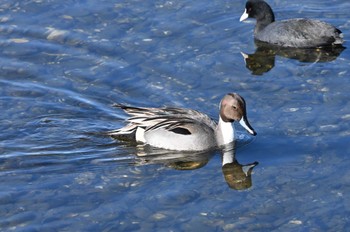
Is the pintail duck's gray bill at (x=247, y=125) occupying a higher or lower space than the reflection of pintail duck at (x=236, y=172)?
higher

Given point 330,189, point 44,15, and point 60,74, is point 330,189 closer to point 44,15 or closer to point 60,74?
point 60,74

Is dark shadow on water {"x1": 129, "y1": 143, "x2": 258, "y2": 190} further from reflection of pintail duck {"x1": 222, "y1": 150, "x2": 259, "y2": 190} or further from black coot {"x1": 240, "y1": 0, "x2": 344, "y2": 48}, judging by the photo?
black coot {"x1": 240, "y1": 0, "x2": 344, "y2": 48}

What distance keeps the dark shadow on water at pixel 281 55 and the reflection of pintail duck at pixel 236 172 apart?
10.6 ft

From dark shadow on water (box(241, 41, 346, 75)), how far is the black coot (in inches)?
3.9

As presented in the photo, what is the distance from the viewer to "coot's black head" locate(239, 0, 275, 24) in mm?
17953

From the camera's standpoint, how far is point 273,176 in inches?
508

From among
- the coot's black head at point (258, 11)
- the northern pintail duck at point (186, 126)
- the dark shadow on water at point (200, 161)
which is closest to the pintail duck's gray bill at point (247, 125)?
the northern pintail duck at point (186, 126)

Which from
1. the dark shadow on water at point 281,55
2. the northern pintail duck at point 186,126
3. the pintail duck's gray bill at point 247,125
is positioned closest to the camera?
the pintail duck's gray bill at point 247,125

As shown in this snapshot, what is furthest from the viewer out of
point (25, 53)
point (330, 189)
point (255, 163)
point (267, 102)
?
point (25, 53)

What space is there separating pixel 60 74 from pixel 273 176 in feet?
15.1

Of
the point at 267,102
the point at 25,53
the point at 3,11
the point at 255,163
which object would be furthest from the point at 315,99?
the point at 3,11

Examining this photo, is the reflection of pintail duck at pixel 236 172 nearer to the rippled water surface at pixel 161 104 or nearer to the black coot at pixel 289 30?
the rippled water surface at pixel 161 104

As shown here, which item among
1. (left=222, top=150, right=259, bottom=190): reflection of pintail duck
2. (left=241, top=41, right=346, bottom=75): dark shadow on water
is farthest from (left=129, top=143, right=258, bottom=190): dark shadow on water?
(left=241, top=41, right=346, bottom=75): dark shadow on water

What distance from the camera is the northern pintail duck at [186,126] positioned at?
45.3 ft
